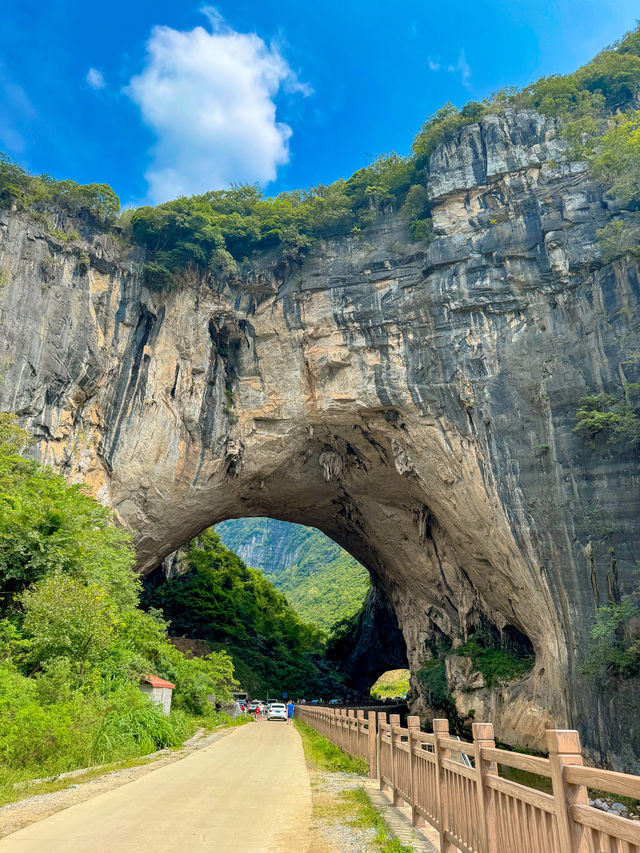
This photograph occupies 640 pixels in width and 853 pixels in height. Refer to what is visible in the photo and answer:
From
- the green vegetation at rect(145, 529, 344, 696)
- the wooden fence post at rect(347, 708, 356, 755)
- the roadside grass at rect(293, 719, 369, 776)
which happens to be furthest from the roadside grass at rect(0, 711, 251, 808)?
the green vegetation at rect(145, 529, 344, 696)

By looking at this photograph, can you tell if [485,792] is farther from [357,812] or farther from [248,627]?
[248,627]

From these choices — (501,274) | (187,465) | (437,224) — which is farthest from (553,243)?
(187,465)

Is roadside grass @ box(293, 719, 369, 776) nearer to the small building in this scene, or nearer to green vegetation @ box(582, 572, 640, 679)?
the small building

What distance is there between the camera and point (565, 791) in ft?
7.71

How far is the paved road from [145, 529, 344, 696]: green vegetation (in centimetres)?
2630

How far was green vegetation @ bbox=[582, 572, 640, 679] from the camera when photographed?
40.8ft

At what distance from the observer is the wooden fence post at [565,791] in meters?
2.29

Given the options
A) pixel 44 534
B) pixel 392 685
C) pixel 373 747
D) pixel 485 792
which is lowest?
pixel 392 685

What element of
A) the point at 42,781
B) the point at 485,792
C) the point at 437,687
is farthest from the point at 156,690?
the point at 437,687

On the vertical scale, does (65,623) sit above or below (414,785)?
above

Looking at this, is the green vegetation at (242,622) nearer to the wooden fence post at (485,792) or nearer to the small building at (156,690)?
the small building at (156,690)

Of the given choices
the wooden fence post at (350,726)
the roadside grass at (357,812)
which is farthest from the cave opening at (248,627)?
the roadside grass at (357,812)

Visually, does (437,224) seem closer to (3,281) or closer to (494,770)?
(3,281)

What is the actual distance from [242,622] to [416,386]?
24025 millimetres
